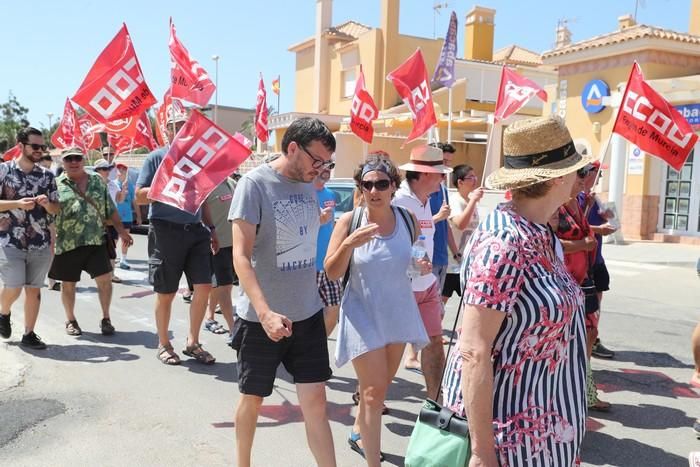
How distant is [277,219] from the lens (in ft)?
10.5

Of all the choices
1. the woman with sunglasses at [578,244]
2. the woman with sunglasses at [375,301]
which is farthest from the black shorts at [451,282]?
the woman with sunglasses at [375,301]

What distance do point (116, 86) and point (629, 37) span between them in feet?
44.5

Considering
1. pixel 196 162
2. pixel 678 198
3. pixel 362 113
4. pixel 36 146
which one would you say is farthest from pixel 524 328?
pixel 678 198

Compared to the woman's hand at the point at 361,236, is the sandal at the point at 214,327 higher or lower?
lower

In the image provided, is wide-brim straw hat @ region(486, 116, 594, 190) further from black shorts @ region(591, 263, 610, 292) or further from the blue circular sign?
the blue circular sign

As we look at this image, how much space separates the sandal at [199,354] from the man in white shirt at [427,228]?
7.12ft

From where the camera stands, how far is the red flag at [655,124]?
5.98 m

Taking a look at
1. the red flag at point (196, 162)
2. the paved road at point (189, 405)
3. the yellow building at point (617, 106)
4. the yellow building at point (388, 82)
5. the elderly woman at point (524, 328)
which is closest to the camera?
the elderly woman at point (524, 328)

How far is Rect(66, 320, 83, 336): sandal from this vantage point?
650cm

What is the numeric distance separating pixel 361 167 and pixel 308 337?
109cm

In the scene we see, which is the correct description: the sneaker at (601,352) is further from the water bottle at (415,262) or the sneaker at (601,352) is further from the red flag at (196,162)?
the red flag at (196,162)

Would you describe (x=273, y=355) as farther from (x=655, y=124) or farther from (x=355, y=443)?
(x=655, y=124)

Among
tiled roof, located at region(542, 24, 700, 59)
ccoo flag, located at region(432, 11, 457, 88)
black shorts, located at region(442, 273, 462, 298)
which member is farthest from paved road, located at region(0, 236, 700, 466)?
tiled roof, located at region(542, 24, 700, 59)

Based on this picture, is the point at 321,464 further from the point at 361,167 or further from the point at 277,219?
the point at 361,167
